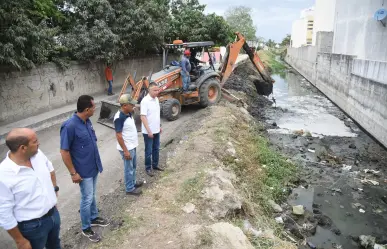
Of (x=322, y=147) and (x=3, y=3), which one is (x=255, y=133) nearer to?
(x=322, y=147)

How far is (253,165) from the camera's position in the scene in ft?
23.7

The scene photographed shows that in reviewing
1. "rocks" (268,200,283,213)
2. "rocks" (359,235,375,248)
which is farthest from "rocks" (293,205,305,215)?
"rocks" (359,235,375,248)

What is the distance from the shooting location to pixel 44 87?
1062 centimetres

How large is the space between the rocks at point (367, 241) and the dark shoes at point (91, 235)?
4.42m

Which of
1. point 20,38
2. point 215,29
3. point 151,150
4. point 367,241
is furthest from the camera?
point 215,29

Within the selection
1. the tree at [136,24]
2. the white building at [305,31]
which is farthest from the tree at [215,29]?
the white building at [305,31]

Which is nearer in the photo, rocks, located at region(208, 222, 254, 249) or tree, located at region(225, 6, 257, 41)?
rocks, located at region(208, 222, 254, 249)

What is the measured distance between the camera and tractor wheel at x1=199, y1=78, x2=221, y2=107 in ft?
33.4

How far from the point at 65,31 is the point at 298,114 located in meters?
11.2

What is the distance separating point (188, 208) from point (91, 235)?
1.39 meters

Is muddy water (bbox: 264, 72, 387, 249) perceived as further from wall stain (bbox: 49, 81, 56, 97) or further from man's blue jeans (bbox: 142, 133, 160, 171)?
wall stain (bbox: 49, 81, 56, 97)

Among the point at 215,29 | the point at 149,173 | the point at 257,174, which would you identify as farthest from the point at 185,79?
the point at 215,29

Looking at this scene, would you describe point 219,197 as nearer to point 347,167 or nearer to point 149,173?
point 149,173

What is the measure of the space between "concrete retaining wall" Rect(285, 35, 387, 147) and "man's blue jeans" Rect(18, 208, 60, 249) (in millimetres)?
10155
